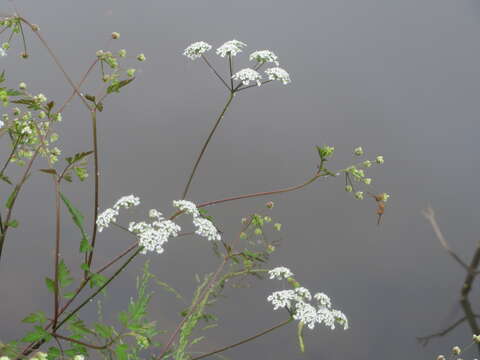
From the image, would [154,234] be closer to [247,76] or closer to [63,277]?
[63,277]

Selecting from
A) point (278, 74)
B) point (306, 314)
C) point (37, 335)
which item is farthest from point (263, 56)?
point (37, 335)

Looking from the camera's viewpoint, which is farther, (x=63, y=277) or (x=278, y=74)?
(x=278, y=74)

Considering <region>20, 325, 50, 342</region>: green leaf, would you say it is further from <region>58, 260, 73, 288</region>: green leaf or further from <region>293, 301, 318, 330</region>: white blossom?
<region>293, 301, 318, 330</region>: white blossom

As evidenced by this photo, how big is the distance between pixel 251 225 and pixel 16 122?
76cm

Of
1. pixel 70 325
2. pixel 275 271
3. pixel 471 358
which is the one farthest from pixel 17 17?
pixel 471 358

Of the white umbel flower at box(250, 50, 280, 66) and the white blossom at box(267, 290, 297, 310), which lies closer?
the white blossom at box(267, 290, 297, 310)

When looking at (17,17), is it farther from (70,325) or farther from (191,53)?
(70,325)

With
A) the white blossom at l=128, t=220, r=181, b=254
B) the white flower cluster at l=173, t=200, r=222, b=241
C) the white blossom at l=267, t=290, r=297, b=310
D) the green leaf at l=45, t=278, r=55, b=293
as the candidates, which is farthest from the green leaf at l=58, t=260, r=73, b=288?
the white blossom at l=267, t=290, r=297, b=310

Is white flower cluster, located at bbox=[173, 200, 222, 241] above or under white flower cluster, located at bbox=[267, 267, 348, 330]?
above

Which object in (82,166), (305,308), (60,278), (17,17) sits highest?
(17,17)

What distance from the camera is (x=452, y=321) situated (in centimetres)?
198

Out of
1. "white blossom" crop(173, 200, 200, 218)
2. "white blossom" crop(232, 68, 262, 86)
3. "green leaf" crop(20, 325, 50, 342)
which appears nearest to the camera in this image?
"green leaf" crop(20, 325, 50, 342)

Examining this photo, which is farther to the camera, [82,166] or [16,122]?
[16,122]

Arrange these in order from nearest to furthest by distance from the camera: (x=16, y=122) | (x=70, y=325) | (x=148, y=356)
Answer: (x=70, y=325) → (x=16, y=122) → (x=148, y=356)
